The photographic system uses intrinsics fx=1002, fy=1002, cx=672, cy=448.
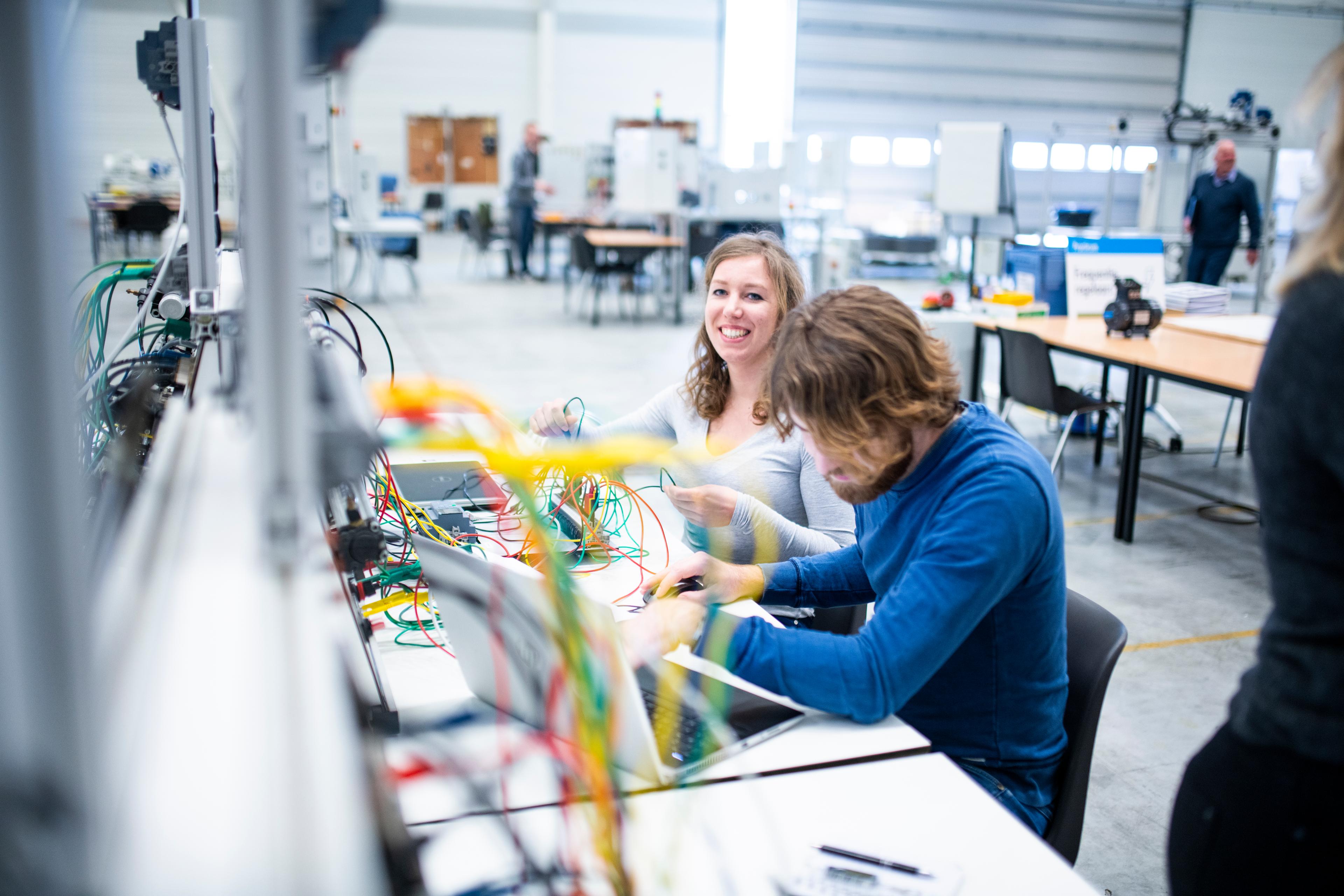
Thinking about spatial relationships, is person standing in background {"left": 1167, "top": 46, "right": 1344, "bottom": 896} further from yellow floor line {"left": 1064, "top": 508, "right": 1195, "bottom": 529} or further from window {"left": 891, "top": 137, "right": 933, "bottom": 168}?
window {"left": 891, "top": 137, "right": 933, "bottom": 168}

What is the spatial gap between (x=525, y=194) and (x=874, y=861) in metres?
10.0

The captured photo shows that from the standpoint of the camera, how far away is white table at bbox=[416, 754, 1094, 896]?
0.88 m

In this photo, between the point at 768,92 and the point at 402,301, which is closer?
the point at 402,301

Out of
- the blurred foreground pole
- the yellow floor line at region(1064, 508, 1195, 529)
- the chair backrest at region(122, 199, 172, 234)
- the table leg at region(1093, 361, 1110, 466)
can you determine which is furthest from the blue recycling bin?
the chair backrest at region(122, 199, 172, 234)

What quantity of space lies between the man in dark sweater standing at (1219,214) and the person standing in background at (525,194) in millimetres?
6165

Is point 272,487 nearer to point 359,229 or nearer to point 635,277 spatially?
point 359,229

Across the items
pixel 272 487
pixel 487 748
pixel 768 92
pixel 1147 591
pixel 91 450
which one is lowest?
pixel 1147 591

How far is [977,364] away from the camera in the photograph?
4531 mm

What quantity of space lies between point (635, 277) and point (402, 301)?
244 centimetres

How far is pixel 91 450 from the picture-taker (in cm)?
135

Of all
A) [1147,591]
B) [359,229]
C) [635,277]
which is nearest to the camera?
[1147,591]

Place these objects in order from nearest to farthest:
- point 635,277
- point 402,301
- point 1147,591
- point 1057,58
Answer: point 1147,591 → point 402,301 → point 635,277 → point 1057,58

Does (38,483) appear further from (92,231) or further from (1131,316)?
(1131,316)

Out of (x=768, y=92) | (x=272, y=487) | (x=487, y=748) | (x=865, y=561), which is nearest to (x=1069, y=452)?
(x=865, y=561)
